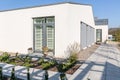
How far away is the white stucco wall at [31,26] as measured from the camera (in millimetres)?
11430

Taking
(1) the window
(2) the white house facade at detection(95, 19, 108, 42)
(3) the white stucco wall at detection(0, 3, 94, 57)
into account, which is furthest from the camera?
(2) the white house facade at detection(95, 19, 108, 42)

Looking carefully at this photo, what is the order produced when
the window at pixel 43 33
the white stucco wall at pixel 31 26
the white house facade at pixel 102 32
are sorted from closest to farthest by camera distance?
the white stucco wall at pixel 31 26
the window at pixel 43 33
the white house facade at pixel 102 32

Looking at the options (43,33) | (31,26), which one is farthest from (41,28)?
(31,26)

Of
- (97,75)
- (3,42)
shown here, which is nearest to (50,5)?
(3,42)

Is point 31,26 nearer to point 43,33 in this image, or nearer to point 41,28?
point 41,28

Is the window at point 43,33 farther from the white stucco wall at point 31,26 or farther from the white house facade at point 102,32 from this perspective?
the white house facade at point 102,32

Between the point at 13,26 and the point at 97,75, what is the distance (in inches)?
379

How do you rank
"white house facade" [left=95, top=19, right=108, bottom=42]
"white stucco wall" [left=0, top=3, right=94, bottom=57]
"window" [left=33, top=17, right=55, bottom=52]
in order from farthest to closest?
"white house facade" [left=95, top=19, right=108, bottom=42] → "window" [left=33, top=17, right=55, bottom=52] → "white stucco wall" [left=0, top=3, right=94, bottom=57]

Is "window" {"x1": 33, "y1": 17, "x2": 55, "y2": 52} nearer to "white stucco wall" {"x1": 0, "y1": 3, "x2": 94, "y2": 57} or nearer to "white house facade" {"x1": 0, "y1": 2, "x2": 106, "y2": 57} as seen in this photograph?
"white house facade" {"x1": 0, "y1": 2, "x2": 106, "y2": 57}

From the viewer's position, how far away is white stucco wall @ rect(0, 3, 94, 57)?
1143 centimetres

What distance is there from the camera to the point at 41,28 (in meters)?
13.0

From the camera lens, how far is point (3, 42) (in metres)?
14.8

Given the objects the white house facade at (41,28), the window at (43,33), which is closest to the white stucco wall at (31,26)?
the white house facade at (41,28)

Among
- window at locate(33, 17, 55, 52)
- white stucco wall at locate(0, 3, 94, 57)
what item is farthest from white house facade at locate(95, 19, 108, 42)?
window at locate(33, 17, 55, 52)
